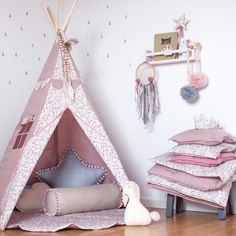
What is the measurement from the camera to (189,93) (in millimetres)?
3518

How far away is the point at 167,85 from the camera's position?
3.75 meters

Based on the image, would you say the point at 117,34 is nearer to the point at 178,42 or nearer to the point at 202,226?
the point at 178,42

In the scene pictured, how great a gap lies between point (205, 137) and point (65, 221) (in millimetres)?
968

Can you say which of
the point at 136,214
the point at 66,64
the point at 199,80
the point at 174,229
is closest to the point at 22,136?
the point at 66,64

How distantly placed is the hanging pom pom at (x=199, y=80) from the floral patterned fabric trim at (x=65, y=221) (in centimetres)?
97

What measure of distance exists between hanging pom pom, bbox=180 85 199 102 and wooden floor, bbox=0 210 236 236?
2.67ft

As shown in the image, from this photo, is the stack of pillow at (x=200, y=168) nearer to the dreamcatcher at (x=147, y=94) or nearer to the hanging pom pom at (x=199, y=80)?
the hanging pom pom at (x=199, y=80)

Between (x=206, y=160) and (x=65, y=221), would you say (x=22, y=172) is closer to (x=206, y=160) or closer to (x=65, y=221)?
(x=65, y=221)

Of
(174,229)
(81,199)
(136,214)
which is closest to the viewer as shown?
(174,229)

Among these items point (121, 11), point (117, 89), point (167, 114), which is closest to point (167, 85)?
point (167, 114)

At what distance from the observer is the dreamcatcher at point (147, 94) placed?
12.4 feet

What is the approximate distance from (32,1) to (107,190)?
1.69 m

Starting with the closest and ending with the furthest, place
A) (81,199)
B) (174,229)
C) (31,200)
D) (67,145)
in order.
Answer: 1. (174,229)
2. (81,199)
3. (31,200)
4. (67,145)

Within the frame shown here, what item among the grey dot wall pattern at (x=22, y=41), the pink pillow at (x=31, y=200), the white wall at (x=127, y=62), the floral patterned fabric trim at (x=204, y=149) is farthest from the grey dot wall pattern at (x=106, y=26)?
the pink pillow at (x=31, y=200)
